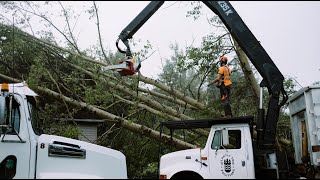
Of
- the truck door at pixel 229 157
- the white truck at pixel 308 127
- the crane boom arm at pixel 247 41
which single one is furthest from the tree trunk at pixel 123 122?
the crane boom arm at pixel 247 41

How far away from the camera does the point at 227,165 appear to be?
601cm

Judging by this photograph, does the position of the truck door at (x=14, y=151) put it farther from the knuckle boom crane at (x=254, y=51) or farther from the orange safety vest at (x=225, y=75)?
the orange safety vest at (x=225, y=75)

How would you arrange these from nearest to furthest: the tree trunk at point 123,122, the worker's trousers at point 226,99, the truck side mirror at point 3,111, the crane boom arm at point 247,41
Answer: the truck side mirror at point 3,111, the crane boom arm at point 247,41, the worker's trousers at point 226,99, the tree trunk at point 123,122

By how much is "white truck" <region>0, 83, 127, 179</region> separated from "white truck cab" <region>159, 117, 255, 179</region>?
1.25m

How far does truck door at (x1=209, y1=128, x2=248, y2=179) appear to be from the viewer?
5930 millimetres

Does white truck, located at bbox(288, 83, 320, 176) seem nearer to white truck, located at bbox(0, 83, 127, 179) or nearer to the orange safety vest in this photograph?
the orange safety vest

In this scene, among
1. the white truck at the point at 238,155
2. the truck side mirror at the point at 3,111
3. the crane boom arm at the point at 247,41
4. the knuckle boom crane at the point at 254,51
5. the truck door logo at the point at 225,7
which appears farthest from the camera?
the truck door logo at the point at 225,7

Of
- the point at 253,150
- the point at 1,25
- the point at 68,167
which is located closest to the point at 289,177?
the point at 253,150

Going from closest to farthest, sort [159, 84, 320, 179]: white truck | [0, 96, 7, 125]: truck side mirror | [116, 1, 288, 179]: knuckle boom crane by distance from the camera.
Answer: [0, 96, 7, 125]: truck side mirror → [159, 84, 320, 179]: white truck → [116, 1, 288, 179]: knuckle boom crane

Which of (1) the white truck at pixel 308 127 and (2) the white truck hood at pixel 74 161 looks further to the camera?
(1) the white truck at pixel 308 127

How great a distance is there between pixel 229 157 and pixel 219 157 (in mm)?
179

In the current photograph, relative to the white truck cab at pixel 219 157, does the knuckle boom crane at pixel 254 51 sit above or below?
above

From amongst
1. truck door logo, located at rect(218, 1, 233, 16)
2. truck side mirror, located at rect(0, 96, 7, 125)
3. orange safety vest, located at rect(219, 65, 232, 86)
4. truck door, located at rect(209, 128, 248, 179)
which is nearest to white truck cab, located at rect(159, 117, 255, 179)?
truck door, located at rect(209, 128, 248, 179)

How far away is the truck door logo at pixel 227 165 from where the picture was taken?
5973mm
